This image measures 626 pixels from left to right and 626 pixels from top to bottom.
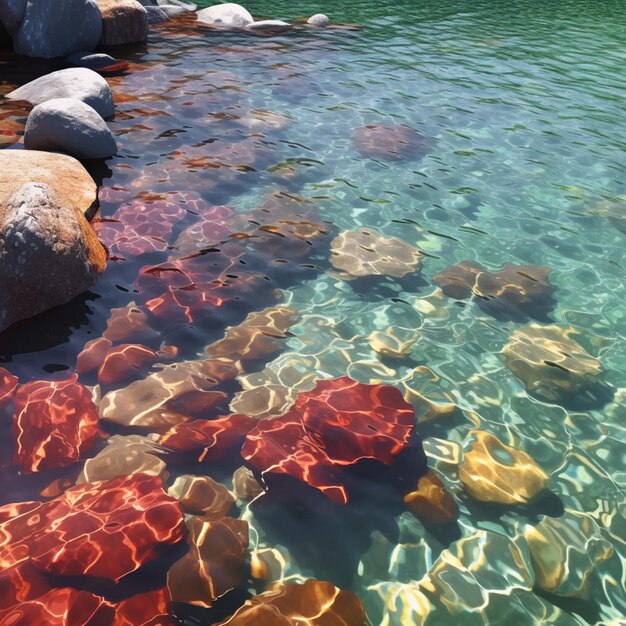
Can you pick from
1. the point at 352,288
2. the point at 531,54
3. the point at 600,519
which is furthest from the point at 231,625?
the point at 531,54

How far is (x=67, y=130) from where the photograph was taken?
8.48m

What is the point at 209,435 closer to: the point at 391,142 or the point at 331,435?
the point at 331,435

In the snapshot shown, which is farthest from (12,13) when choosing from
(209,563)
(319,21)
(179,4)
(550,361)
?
(209,563)

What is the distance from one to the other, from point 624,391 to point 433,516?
2.46m

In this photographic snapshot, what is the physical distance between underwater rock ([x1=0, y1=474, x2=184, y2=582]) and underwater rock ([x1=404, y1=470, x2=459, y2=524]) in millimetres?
1616

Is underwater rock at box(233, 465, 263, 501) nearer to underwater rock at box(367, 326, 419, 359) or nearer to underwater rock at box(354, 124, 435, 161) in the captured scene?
underwater rock at box(367, 326, 419, 359)

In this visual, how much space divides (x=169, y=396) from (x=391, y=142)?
691 cm

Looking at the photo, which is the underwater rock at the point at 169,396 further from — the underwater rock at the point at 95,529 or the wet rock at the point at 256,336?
the underwater rock at the point at 95,529

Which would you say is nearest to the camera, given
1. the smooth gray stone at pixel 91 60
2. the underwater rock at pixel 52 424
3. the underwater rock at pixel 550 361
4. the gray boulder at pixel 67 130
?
the underwater rock at pixel 52 424

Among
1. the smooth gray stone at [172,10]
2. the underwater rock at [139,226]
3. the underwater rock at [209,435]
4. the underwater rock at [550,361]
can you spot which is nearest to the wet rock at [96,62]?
the smooth gray stone at [172,10]

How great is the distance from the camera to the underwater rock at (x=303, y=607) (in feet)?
11.3

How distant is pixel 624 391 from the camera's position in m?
5.45

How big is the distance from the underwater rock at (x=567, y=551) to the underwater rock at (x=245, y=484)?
1.90 m

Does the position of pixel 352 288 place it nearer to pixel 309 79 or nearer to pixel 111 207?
pixel 111 207
